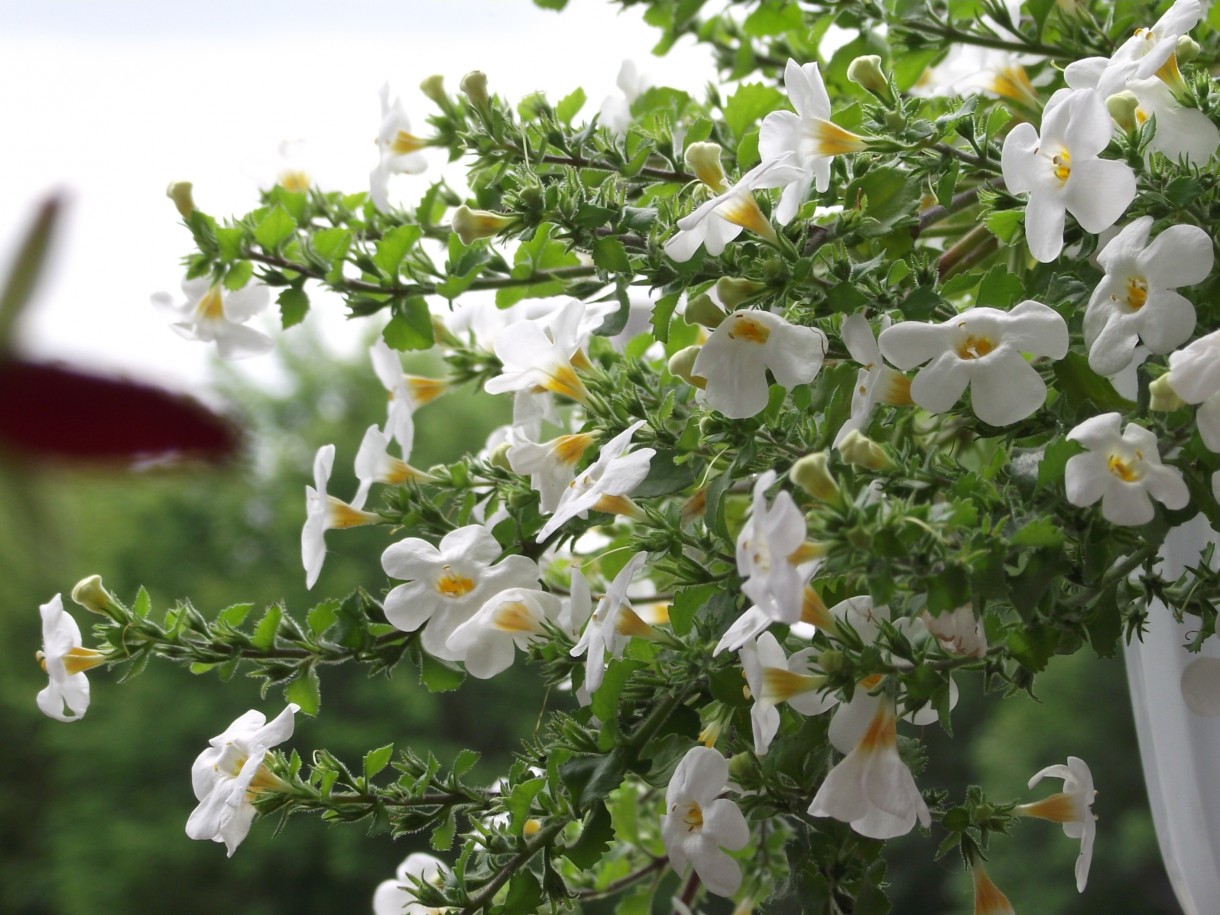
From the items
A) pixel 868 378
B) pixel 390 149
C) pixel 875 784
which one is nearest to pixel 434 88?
pixel 390 149

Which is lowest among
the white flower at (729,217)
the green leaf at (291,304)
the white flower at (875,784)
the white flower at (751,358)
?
the white flower at (875,784)

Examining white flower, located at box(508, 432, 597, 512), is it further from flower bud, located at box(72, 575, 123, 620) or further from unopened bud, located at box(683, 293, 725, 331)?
flower bud, located at box(72, 575, 123, 620)

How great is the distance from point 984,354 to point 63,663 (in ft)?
1.23

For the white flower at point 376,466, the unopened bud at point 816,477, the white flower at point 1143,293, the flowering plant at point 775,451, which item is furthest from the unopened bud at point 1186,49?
the white flower at point 376,466

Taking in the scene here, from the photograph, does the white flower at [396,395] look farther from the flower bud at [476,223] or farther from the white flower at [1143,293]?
the white flower at [1143,293]

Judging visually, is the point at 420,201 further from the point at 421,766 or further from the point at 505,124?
the point at 421,766

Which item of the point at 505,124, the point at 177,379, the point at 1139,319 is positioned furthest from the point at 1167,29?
the point at 177,379

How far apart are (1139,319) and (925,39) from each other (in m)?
0.25

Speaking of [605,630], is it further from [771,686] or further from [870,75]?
[870,75]

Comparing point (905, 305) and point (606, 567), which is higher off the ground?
point (905, 305)

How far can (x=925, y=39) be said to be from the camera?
554 mm

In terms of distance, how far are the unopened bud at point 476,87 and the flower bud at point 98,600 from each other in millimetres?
245

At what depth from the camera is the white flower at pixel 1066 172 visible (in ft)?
1.20

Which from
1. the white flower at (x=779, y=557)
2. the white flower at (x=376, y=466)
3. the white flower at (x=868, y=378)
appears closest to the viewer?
the white flower at (x=779, y=557)
